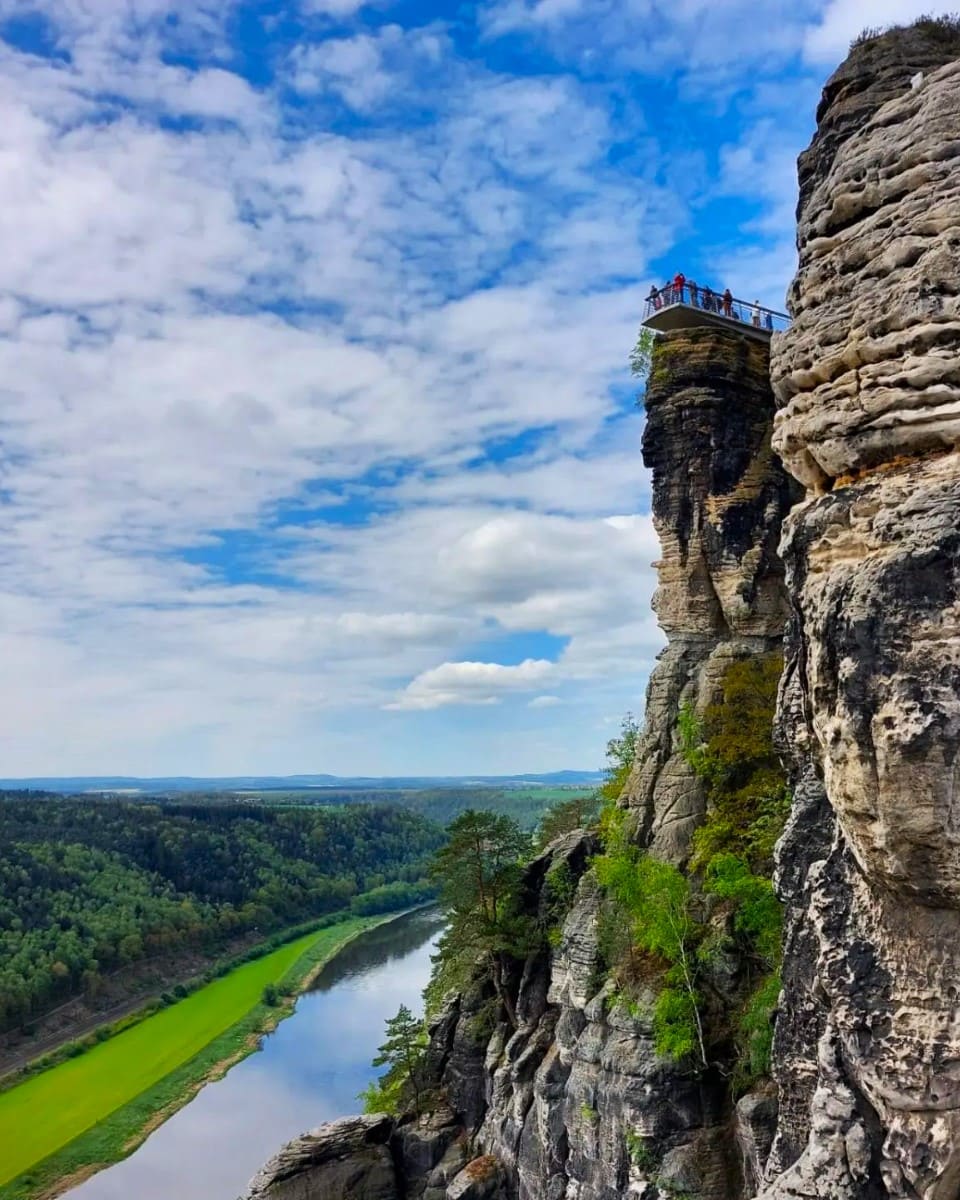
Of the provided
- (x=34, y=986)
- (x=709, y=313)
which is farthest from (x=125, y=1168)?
(x=709, y=313)

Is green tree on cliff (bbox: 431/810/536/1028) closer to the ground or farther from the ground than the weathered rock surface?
farther from the ground

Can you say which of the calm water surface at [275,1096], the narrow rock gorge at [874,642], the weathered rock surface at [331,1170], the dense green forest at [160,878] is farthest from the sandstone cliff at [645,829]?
the dense green forest at [160,878]

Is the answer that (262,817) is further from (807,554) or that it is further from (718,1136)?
(807,554)

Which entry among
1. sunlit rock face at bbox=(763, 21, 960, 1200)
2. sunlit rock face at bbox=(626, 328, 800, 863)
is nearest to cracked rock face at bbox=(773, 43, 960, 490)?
sunlit rock face at bbox=(763, 21, 960, 1200)

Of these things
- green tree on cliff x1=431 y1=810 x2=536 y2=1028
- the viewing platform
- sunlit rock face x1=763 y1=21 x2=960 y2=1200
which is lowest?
green tree on cliff x1=431 y1=810 x2=536 y2=1028

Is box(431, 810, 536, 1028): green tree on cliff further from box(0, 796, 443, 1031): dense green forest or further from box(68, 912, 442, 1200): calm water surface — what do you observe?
box(0, 796, 443, 1031): dense green forest

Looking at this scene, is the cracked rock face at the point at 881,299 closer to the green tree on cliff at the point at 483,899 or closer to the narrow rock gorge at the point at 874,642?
the narrow rock gorge at the point at 874,642

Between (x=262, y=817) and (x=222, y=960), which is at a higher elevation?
(x=262, y=817)
